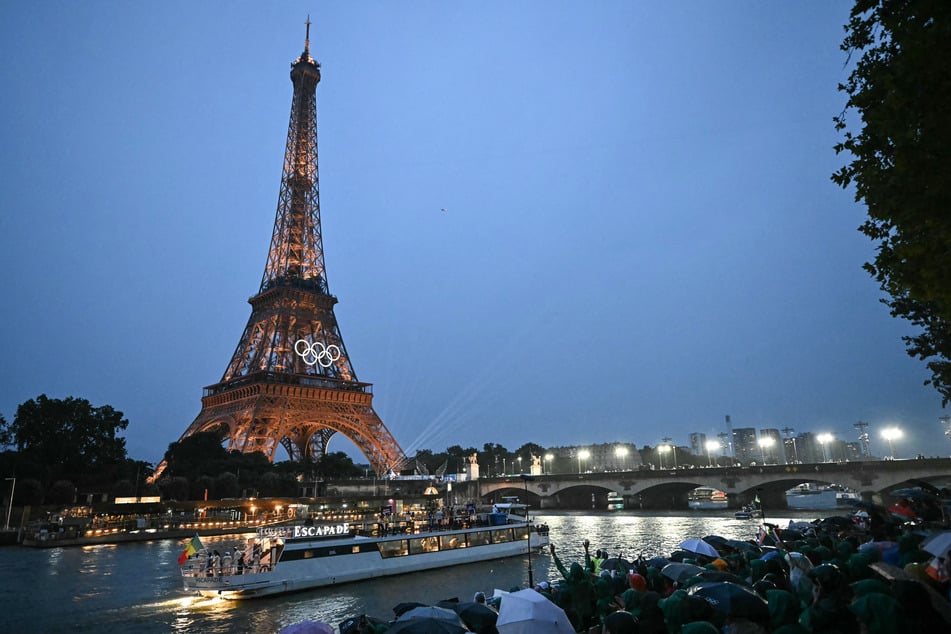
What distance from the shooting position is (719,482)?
73.8m

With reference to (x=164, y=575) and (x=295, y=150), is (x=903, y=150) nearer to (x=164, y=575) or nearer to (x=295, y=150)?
(x=164, y=575)

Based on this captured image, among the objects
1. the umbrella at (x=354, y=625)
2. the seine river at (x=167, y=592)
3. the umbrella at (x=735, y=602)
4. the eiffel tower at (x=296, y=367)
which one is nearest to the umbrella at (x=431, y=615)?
the umbrella at (x=354, y=625)

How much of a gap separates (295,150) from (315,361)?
3546 centimetres

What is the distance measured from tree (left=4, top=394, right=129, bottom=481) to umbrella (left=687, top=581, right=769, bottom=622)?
6896cm

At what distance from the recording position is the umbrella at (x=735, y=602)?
10016mm

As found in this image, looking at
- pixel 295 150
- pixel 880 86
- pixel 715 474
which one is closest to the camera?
pixel 880 86

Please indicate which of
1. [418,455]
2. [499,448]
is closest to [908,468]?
[499,448]

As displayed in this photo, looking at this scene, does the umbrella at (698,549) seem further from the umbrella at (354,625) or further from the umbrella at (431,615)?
the umbrella at (431,615)

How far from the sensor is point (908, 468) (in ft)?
199

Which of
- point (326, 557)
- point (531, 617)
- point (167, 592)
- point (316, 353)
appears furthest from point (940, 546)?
point (316, 353)

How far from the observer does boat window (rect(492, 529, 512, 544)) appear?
132 feet

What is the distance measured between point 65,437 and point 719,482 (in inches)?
2992

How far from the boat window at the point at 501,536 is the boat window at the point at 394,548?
7.68 metres

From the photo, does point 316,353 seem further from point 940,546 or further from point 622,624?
point 940,546
